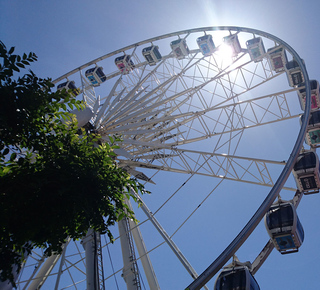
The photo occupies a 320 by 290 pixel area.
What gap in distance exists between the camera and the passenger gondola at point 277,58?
1889 cm

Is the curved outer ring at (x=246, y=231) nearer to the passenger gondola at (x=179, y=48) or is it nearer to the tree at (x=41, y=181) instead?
the tree at (x=41, y=181)

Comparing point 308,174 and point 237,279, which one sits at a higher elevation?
point 308,174

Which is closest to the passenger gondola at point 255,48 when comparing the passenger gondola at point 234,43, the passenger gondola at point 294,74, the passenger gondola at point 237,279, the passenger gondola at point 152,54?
the passenger gondola at point 234,43

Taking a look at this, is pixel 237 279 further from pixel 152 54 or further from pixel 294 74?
pixel 152 54

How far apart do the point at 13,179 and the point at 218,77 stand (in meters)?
13.7

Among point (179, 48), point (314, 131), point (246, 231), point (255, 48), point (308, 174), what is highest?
point (179, 48)

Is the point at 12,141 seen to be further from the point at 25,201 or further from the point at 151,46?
the point at 151,46

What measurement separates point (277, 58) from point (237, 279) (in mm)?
12039

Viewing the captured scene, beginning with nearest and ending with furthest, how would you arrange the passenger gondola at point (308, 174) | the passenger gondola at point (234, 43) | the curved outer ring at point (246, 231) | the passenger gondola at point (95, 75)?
the curved outer ring at point (246, 231) < the passenger gondola at point (308, 174) < the passenger gondola at point (234, 43) < the passenger gondola at point (95, 75)

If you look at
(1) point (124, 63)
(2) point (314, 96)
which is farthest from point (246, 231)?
(1) point (124, 63)

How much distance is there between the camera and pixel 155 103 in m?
16.9

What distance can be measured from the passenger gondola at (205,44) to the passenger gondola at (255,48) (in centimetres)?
231

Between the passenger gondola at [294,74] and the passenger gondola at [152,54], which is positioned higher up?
the passenger gondola at [152,54]

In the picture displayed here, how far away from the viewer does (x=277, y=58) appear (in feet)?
62.6
